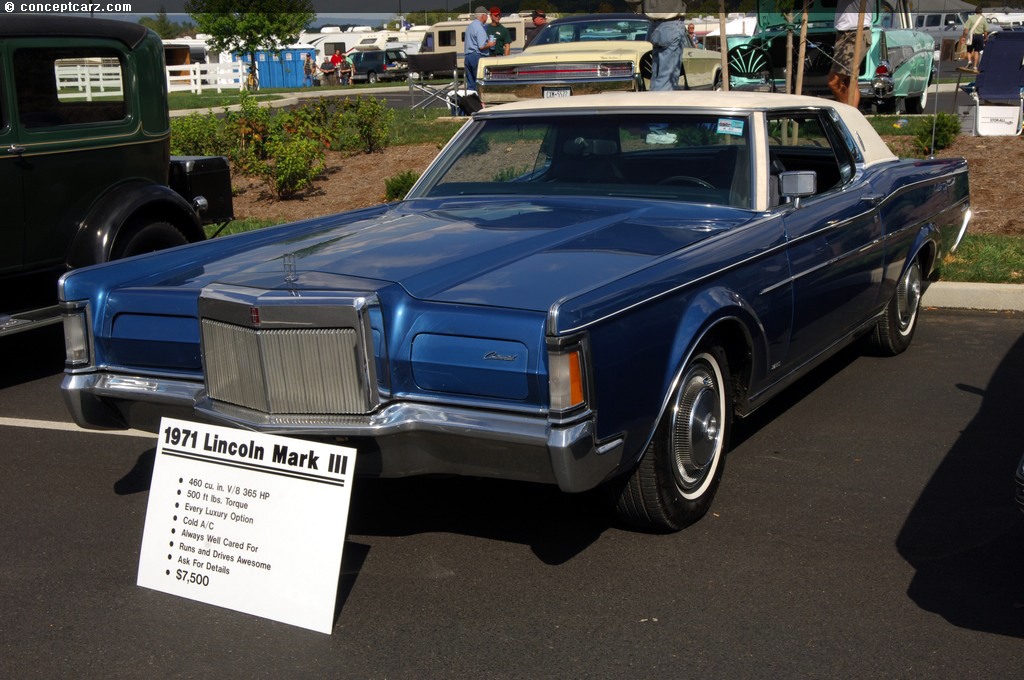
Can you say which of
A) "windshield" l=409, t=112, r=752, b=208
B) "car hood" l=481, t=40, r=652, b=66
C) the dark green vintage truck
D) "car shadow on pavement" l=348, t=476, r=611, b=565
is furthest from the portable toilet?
"car shadow on pavement" l=348, t=476, r=611, b=565

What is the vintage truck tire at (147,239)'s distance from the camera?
7023 millimetres

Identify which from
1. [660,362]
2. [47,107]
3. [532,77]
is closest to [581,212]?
[660,362]

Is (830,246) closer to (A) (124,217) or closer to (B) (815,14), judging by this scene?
(A) (124,217)

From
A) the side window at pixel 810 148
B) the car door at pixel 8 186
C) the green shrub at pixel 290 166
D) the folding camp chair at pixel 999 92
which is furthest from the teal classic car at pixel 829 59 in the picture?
the car door at pixel 8 186

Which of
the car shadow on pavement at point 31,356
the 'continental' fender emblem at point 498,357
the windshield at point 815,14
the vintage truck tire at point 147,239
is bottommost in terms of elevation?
the car shadow on pavement at point 31,356

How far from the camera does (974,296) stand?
7957 millimetres

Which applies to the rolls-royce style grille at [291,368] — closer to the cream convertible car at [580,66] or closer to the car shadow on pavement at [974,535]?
the car shadow on pavement at [974,535]

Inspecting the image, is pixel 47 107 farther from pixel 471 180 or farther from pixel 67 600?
pixel 67 600

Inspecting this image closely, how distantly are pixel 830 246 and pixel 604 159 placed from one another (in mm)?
1137

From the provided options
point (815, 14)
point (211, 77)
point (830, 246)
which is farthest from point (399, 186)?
point (211, 77)

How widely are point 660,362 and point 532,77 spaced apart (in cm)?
1020

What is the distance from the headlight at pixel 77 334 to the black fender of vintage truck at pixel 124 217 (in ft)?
8.62

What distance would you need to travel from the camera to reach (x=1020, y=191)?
10711 mm

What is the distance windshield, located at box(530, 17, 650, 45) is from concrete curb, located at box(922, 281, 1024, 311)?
8.57 meters
